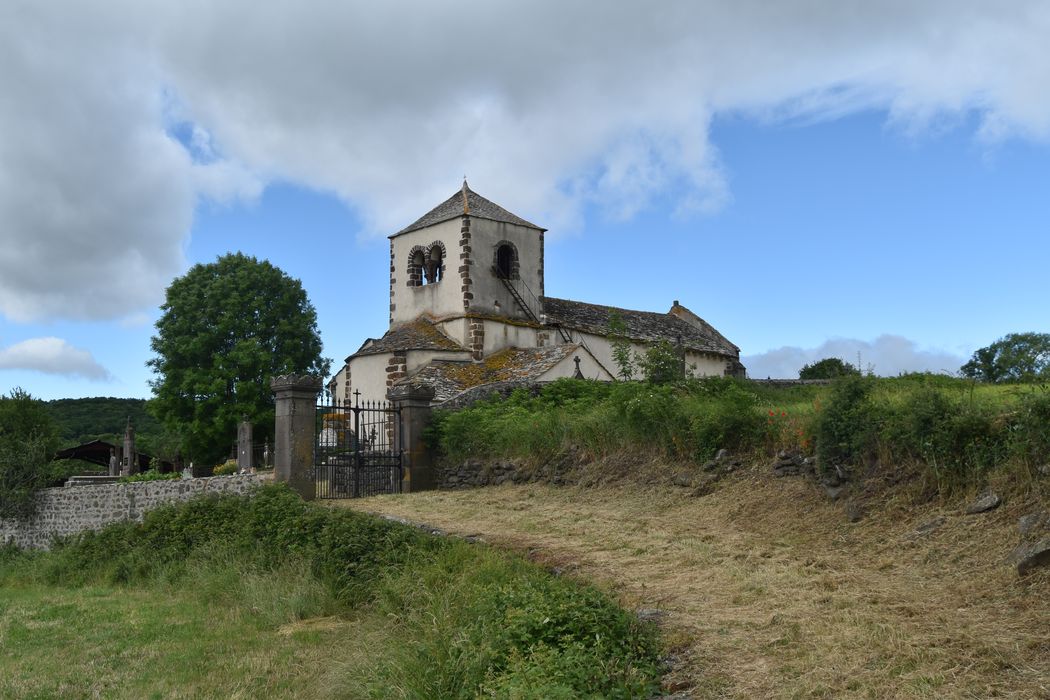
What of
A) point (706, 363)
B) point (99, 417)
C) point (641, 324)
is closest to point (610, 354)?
point (641, 324)

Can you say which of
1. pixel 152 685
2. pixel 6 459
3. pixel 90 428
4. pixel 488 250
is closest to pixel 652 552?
pixel 152 685

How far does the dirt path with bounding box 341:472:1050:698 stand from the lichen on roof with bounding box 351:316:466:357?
1530 cm

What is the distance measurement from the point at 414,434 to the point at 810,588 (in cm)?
1115

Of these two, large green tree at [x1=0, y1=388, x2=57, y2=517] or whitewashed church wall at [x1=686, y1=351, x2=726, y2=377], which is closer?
large green tree at [x1=0, y1=388, x2=57, y2=517]

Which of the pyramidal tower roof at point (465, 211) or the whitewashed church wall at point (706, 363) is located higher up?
the pyramidal tower roof at point (465, 211)

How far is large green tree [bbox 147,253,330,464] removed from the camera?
34.2 meters

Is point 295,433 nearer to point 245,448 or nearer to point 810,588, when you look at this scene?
point 245,448

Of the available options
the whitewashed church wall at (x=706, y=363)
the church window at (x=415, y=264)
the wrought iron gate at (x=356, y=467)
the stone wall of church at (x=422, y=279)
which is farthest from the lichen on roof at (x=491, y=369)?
the whitewashed church wall at (x=706, y=363)

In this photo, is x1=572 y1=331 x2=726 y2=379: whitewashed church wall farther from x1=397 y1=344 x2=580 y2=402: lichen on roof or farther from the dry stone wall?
the dry stone wall

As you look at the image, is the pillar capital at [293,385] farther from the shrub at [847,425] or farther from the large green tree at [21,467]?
the large green tree at [21,467]

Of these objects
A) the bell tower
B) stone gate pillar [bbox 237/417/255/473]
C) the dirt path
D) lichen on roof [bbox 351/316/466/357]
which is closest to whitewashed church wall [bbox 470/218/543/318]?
the bell tower

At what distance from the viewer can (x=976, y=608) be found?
6.12 meters

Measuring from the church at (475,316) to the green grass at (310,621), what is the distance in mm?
11241

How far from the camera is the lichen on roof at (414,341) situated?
26672mm
